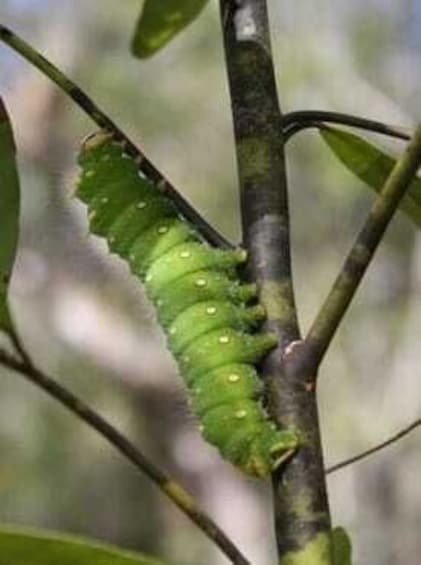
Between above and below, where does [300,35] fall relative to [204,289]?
above

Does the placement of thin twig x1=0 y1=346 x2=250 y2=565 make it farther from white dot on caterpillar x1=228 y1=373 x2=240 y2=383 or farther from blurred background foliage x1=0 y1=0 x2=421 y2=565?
blurred background foliage x1=0 y1=0 x2=421 y2=565

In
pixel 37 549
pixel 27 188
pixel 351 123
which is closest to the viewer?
pixel 37 549

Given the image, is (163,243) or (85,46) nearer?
(163,243)

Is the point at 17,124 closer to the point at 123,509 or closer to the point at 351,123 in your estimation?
the point at 123,509

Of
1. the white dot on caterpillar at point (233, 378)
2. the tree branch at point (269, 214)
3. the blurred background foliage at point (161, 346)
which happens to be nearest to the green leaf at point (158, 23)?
the tree branch at point (269, 214)

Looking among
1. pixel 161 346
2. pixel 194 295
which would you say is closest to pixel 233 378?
pixel 194 295

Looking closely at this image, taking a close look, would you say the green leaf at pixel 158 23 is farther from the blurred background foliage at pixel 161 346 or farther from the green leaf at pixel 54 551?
the blurred background foliage at pixel 161 346

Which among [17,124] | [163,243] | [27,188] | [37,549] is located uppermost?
[17,124]

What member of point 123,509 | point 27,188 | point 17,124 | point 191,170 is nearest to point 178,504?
point 27,188
